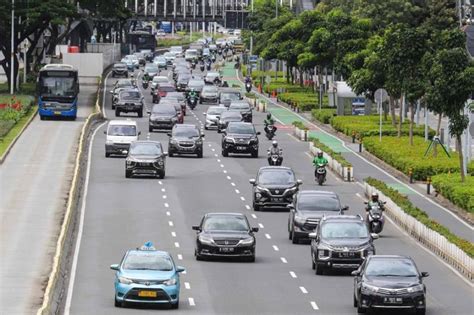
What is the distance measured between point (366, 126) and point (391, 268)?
55.7m

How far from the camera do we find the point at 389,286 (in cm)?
3666

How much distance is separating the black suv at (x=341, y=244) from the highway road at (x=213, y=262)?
0.48m

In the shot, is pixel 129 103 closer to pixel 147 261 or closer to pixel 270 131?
pixel 270 131

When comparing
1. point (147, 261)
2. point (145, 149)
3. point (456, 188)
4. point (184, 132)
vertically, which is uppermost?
point (184, 132)

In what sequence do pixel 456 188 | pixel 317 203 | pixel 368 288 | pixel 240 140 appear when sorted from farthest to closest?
pixel 240 140 < pixel 456 188 < pixel 317 203 < pixel 368 288

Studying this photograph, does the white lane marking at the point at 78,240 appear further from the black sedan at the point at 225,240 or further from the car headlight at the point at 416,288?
the car headlight at the point at 416,288

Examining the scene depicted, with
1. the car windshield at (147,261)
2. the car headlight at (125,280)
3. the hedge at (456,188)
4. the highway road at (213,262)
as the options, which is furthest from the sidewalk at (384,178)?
the car headlight at (125,280)

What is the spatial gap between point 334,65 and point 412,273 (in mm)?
81466

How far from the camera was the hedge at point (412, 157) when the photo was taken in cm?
7144

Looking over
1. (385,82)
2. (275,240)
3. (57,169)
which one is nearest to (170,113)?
(385,82)

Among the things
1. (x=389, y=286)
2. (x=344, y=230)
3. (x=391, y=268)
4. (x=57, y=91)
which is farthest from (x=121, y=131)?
(x=389, y=286)

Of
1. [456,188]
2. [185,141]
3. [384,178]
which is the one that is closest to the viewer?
[456,188]

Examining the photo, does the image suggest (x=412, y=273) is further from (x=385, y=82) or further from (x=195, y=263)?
(x=385, y=82)

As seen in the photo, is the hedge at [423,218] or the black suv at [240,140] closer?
the hedge at [423,218]
